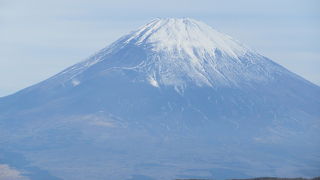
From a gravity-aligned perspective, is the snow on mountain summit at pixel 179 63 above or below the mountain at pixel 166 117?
above

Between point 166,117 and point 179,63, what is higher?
point 179,63

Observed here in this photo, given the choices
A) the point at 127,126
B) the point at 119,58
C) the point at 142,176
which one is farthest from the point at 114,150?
the point at 119,58

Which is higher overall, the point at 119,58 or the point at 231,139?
the point at 119,58

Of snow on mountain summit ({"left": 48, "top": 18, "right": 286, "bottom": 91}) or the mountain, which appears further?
snow on mountain summit ({"left": 48, "top": 18, "right": 286, "bottom": 91})

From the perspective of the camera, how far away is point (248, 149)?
156 metres

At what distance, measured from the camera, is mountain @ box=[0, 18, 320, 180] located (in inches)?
5600

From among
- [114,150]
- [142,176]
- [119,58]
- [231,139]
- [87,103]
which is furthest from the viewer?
[119,58]

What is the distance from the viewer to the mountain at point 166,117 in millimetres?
142250

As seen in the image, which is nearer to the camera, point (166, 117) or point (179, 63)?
point (166, 117)

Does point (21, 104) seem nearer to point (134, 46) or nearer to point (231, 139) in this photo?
point (134, 46)

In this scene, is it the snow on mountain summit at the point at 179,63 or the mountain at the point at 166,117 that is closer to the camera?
the mountain at the point at 166,117

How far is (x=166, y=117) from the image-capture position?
169 m

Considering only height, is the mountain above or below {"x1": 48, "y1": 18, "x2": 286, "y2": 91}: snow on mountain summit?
below

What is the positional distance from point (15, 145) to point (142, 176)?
38.1 meters
